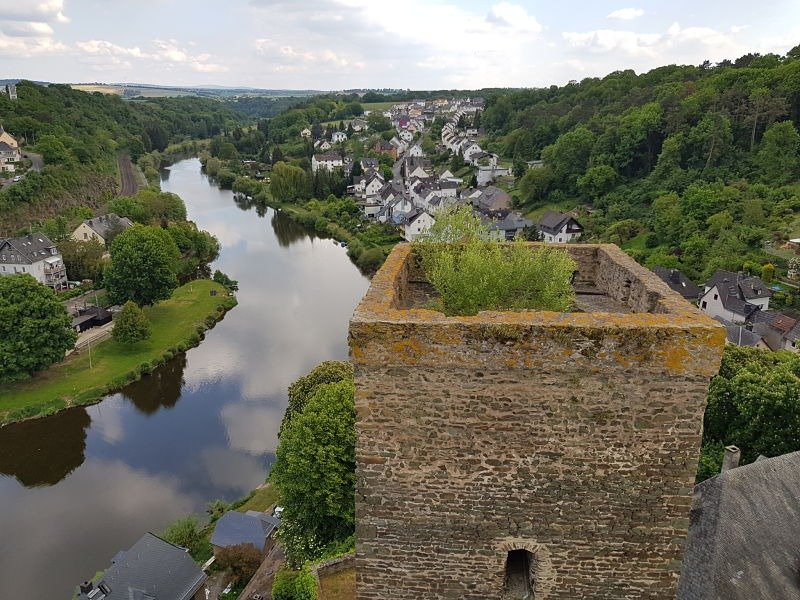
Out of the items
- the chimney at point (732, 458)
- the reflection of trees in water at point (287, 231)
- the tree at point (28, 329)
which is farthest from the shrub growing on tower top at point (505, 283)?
the reflection of trees in water at point (287, 231)

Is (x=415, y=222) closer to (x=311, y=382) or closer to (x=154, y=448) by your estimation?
(x=154, y=448)

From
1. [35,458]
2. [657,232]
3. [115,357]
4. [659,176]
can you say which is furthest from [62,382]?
[659,176]

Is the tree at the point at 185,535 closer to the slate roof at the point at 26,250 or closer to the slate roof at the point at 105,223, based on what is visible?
the slate roof at the point at 26,250

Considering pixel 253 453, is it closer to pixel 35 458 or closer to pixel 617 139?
pixel 35 458

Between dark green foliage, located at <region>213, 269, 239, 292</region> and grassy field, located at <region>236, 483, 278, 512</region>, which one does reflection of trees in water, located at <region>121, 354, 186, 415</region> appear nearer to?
grassy field, located at <region>236, 483, 278, 512</region>

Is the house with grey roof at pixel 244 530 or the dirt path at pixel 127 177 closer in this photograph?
the house with grey roof at pixel 244 530

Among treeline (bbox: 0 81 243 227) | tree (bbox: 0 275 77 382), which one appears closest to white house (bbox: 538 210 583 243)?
tree (bbox: 0 275 77 382)

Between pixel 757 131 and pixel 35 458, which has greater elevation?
pixel 757 131
